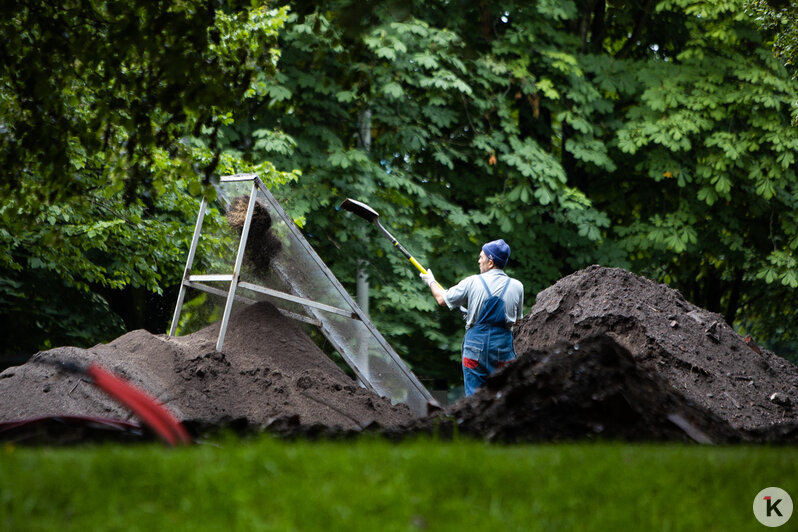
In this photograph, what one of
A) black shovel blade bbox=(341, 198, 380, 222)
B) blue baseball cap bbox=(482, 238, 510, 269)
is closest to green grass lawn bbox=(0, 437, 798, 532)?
blue baseball cap bbox=(482, 238, 510, 269)

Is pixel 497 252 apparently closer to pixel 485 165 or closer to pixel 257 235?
pixel 257 235

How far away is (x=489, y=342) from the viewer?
8172 mm

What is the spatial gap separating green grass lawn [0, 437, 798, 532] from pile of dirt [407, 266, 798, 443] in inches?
69.3

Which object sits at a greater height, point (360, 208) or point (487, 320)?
point (360, 208)

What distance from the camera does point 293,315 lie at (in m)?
9.50

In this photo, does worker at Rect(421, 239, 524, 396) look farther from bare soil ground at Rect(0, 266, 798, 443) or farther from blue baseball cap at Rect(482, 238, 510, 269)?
bare soil ground at Rect(0, 266, 798, 443)

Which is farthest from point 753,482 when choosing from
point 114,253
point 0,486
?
point 114,253

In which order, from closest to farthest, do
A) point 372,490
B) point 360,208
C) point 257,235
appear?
point 372,490, point 257,235, point 360,208

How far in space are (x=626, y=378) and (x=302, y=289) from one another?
4.66 m

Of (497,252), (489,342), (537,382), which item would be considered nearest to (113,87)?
(497,252)

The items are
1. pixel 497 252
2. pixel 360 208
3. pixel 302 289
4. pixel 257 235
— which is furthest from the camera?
pixel 360 208

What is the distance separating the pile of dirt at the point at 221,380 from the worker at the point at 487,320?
0.93 meters

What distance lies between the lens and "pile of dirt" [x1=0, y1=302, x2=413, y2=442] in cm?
734

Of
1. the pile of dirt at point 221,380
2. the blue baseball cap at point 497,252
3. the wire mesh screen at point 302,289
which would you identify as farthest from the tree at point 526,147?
the blue baseball cap at point 497,252
